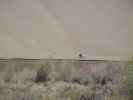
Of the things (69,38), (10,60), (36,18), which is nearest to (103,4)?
(69,38)

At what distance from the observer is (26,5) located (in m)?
1.94

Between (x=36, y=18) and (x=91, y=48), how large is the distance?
51cm

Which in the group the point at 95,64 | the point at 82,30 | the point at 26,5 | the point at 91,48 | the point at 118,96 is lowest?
the point at 118,96

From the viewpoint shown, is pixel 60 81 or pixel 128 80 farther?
pixel 60 81

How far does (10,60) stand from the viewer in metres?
1.87

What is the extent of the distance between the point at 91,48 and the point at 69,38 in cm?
20

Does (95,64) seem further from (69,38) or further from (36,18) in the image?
(36,18)

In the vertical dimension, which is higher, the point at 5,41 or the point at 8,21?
the point at 8,21

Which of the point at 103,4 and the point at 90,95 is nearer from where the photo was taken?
the point at 90,95

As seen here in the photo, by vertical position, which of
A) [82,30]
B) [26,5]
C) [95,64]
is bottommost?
Result: [95,64]

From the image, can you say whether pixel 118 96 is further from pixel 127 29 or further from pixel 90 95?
pixel 127 29

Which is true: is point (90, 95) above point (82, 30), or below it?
below

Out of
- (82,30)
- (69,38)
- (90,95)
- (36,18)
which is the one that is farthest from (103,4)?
(90,95)

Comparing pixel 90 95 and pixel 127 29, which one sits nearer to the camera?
pixel 90 95
